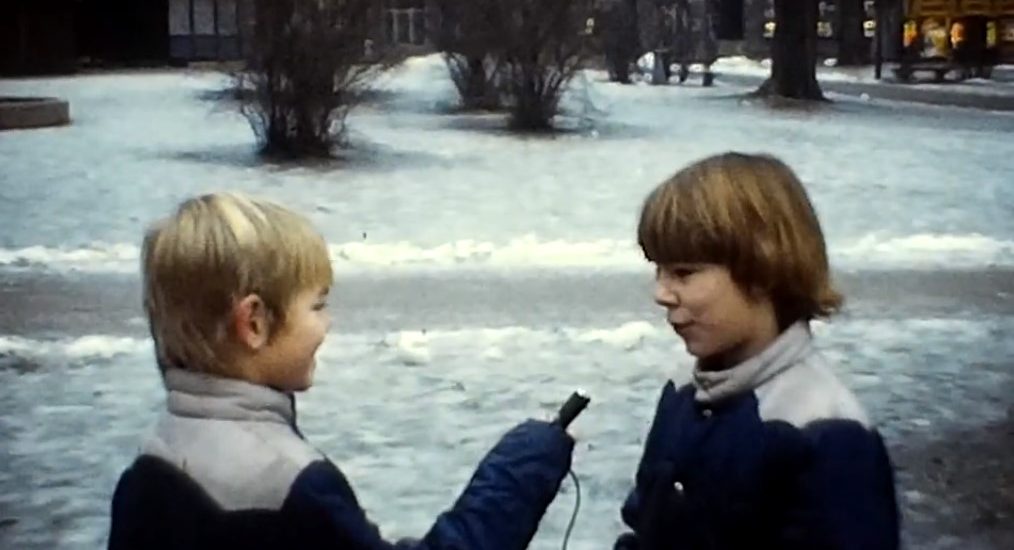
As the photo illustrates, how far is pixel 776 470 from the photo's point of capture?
2615 millimetres

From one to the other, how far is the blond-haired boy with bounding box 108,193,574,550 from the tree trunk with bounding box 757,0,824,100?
28.9 meters

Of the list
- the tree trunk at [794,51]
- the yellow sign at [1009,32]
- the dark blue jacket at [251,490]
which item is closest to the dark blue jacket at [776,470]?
the dark blue jacket at [251,490]

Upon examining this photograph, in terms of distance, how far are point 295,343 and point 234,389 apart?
94 mm

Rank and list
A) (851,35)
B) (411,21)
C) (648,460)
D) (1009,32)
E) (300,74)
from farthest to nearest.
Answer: (851,35) → (1009,32) → (411,21) → (300,74) → (648,460)

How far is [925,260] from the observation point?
38.0 ft

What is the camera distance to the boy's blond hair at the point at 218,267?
2354 mm

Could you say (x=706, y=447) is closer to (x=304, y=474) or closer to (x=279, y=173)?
(x=304, y=474)

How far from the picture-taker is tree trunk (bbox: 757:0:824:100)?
102 ft

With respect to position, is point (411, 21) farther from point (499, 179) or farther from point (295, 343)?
point (295, 343)

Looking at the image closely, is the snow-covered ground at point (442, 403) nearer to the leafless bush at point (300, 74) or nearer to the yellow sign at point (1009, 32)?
the leafless bush at point (300, 74)

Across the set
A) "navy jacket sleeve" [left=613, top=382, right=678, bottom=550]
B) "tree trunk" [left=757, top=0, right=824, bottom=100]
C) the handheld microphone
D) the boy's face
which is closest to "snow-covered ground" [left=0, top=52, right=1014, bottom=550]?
"navy jacket sleeve" [left=613, top=382, right=678, bottom=550]

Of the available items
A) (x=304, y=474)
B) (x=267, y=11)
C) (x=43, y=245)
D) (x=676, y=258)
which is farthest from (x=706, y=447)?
(x=267, y=11)

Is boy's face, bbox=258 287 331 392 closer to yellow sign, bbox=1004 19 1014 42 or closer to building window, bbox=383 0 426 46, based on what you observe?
building window, bbox=383 0 426 46

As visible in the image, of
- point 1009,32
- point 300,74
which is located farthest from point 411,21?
point 1009,32
